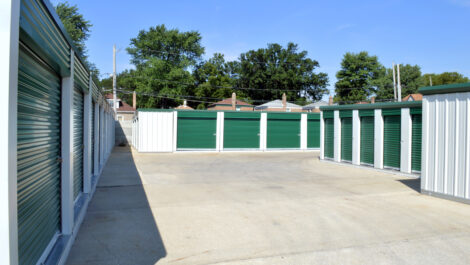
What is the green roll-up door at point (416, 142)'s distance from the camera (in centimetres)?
1102

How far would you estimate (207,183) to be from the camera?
9773 mm

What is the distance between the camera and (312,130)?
22375mm

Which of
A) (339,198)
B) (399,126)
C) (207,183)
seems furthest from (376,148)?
(207,183)

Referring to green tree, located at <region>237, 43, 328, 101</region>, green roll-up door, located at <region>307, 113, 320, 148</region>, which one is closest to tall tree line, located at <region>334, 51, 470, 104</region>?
green tree, located at <region>237, 43, 328, 101</region>

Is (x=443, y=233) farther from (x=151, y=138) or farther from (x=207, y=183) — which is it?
(x=151, y=138)

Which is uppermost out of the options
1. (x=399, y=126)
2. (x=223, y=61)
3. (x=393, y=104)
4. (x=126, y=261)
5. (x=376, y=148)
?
(x=223, y=61)

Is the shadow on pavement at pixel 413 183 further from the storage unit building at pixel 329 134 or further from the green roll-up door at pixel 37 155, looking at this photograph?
the green roll-up door at pixel 37 155

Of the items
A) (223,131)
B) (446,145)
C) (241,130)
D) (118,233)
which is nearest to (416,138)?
(446,145)

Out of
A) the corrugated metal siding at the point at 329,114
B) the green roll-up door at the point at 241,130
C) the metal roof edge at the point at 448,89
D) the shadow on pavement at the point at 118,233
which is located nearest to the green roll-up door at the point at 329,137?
the corrugated metal siding at the point at 329,114

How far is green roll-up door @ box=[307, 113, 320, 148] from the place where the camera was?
22.3 metres

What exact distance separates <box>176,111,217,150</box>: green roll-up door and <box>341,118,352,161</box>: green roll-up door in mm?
8178

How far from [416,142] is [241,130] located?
36.9 ft

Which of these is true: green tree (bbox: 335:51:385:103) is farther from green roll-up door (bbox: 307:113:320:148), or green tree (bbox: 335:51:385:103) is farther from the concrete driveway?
the concrete driveway

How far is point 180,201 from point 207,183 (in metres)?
2.47
